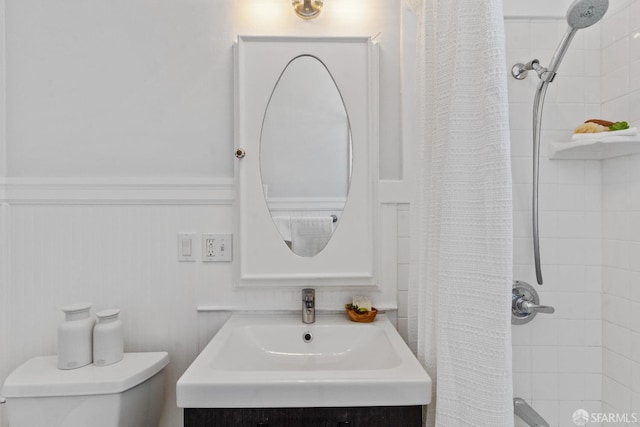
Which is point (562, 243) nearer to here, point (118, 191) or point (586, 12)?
point (586, 12)

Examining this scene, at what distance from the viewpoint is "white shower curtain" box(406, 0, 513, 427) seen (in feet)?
2.83

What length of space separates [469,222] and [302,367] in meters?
0.75

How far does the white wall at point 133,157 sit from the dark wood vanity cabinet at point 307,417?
0.52m

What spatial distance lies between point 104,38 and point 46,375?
122 cm

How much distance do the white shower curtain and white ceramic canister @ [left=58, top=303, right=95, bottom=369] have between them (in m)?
1.11

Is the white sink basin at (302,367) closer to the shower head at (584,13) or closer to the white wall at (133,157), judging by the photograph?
the white wall at (133,157)

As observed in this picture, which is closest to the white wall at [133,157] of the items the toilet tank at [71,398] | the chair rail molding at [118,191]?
the chair rail molding at [118,191]

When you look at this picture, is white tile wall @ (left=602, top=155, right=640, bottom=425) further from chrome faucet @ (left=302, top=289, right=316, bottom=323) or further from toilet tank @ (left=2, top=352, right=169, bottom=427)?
toilet tank @ (left=2, top=352, right=169, bottom=427)

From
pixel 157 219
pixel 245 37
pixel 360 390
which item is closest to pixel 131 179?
pixel 157 219

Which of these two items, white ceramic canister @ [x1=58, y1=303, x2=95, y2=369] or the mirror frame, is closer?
white ceramic canister @ [x1=58, y1=303, x2=95, y2=369]

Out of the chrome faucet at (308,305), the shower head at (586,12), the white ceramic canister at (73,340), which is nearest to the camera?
the shower head at (586,12)

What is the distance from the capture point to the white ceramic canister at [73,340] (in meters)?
1.23

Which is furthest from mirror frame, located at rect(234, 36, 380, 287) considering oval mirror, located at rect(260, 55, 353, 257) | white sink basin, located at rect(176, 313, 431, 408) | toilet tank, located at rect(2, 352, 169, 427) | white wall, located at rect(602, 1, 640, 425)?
white wall, located at rect(602, 1, 640, 425)

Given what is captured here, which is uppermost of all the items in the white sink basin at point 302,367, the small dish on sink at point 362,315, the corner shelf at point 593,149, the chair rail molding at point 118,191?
the corner shelf at point 593,149
